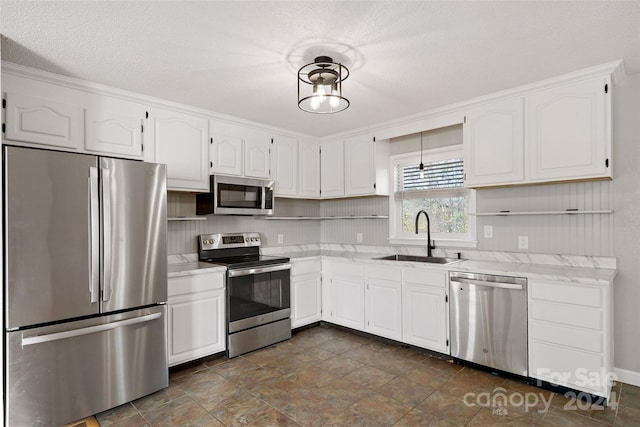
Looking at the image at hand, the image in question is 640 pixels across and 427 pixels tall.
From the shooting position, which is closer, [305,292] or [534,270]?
[534,270]

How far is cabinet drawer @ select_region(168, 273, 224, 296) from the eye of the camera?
2.96 m

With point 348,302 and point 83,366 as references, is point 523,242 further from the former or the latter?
point 83,366

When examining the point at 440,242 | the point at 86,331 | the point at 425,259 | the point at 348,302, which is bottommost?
the point at 348,302

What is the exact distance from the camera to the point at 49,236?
2193mm

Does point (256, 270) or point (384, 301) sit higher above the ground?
point (256, 270)

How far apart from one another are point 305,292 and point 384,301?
0.93 metres

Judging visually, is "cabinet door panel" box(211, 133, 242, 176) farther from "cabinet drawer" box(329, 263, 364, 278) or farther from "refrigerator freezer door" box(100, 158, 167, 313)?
"cabinet drawer" box(329, 263, 364, 278)

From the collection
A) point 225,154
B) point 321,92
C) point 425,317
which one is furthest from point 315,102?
point 425,317

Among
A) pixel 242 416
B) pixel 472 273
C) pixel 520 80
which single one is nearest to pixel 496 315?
pixel 472 273

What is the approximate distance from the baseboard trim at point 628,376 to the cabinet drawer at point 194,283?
130 inches

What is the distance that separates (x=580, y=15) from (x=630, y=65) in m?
1.07

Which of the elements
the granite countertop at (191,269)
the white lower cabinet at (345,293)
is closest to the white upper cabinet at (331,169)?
the white lower cabinet at (345,293)

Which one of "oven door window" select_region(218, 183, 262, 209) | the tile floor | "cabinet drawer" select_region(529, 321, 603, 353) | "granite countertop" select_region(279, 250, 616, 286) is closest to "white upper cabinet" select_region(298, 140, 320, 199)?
"oven door window" select_region(218, 183, 262, 209)

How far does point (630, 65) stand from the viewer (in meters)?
2.54
